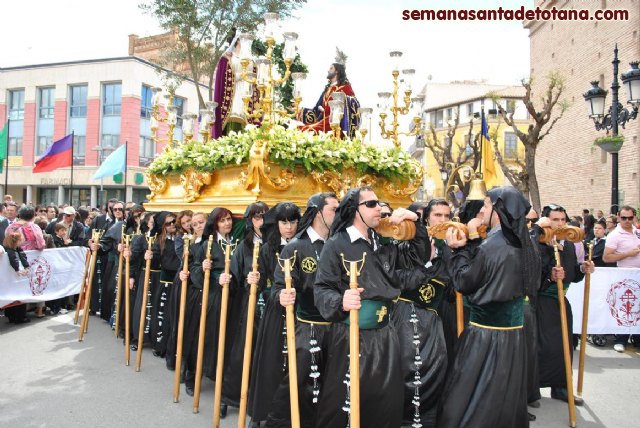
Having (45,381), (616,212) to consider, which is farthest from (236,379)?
(616,212)

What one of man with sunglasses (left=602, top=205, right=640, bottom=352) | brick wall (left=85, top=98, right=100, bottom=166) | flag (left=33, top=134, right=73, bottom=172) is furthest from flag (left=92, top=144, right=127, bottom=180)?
brick wall (left=85, top=98, right=100, bottom=166)

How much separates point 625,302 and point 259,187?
565cm

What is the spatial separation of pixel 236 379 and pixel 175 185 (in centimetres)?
394

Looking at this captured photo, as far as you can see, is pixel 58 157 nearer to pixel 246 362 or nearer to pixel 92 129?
pixel 246 362

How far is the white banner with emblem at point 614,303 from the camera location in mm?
7910

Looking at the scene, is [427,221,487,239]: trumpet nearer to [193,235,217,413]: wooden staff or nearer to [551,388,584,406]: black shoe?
[193,235,217,413]: wooden staff

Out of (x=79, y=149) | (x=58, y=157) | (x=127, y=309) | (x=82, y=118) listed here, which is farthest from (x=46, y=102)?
(x=127, y=309)

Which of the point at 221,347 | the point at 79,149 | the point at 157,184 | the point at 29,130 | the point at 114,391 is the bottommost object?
the point at 114,391

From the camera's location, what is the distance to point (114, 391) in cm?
579

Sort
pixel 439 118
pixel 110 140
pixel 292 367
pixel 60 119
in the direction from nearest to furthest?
1. pixel 292 367
2. pixel 110 140
3. pixel 60 119
4. pixel 439 118

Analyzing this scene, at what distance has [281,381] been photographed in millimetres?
4668

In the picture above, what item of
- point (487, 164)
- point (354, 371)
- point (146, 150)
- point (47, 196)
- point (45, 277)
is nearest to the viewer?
point (354, 371)

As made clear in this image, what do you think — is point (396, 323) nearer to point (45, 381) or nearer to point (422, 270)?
point (422, 270)

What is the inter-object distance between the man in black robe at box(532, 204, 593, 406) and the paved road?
0.22 meters
